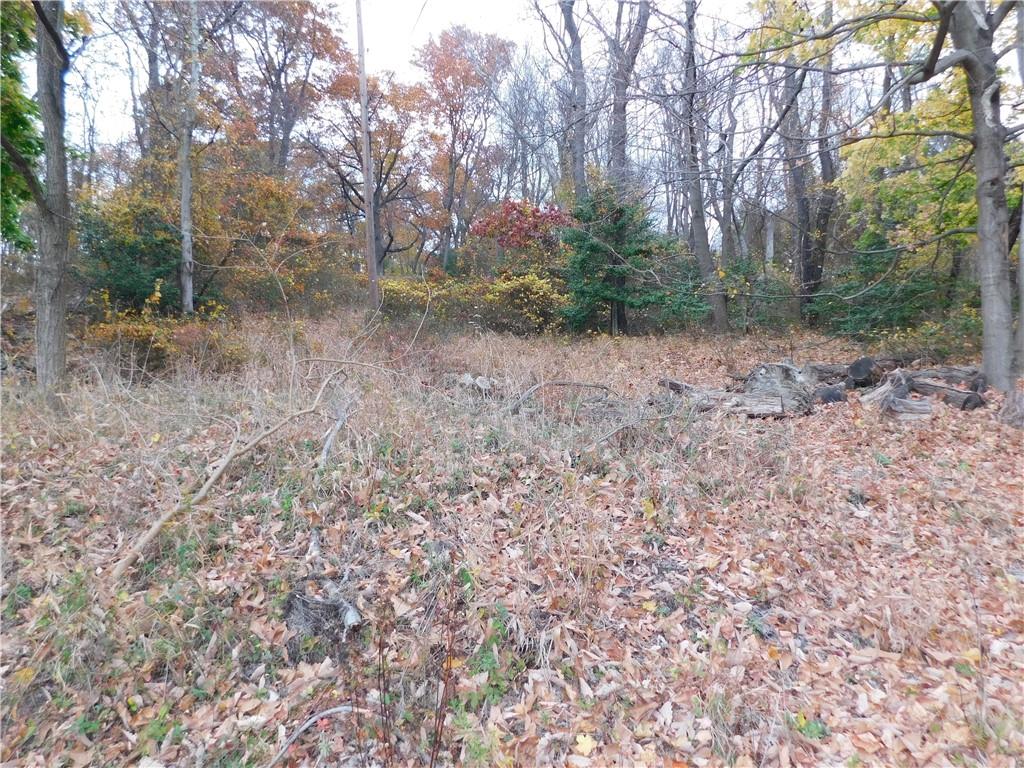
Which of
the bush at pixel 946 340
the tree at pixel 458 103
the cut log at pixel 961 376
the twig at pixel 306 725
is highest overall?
the tree at pixel 458 103

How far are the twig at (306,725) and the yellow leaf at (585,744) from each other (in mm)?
1108

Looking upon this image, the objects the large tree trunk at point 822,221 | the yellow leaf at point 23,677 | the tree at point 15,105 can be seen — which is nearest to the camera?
the yellow leaf at point 23,677

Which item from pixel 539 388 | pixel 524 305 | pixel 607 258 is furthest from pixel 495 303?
pixel 539 388

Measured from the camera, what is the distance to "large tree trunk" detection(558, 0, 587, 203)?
22.9 ft

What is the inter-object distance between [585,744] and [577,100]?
993 cm

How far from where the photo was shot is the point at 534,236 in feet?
51.9

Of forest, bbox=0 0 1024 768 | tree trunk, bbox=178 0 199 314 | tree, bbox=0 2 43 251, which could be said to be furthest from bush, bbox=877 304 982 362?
tree trunk, bbox=178 0 199 314

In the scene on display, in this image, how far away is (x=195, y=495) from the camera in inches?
147

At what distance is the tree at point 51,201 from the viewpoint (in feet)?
18.0

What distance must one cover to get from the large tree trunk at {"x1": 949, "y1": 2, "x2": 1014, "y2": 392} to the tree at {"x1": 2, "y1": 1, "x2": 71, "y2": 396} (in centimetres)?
1002

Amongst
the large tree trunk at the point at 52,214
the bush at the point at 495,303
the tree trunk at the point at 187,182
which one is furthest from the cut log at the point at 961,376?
the tree trunk at the point at 187,182

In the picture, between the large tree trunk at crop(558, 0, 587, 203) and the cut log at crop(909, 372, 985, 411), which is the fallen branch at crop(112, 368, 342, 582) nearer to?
the large tree trunk at crop(558, 0, 587, 203)

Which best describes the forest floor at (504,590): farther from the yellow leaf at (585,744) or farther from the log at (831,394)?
the log at (831,394)

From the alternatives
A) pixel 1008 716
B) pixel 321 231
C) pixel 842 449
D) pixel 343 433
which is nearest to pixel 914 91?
pixel 842 449
